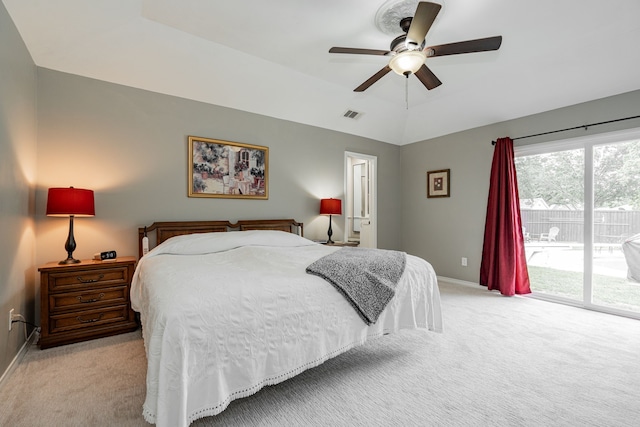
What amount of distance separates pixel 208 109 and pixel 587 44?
414cm

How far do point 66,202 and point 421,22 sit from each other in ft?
10.3

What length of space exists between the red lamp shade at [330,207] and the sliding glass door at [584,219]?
8.55 ft

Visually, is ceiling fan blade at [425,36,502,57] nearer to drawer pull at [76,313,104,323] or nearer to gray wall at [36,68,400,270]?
gray wall at [36,68,400,270]

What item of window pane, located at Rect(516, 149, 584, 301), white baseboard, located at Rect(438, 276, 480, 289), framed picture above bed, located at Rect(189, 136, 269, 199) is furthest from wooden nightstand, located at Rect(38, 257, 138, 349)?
window pane, located at Rect(516, 149, 584, 301)

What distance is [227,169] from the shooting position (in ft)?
12.6

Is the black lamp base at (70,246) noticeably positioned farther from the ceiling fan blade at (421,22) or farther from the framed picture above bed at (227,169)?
the ceiling fan blade at (421,22)

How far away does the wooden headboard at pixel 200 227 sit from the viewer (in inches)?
130

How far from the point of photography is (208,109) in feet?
12.2

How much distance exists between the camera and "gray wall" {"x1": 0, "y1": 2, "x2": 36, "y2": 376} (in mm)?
2064

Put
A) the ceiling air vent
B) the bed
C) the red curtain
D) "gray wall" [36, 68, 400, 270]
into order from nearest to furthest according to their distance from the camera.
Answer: the bed
"gray wall" [36, 68, 400, 270]
the red curtain
the ceiling air vent

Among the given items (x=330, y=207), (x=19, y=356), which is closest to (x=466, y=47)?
(x=330, y=207)

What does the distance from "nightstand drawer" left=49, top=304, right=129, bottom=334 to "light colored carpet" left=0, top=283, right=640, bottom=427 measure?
0.17 m

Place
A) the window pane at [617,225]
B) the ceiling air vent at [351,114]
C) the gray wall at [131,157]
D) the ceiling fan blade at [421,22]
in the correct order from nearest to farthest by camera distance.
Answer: the ceiling fan blade at [421,22], the gray wall at [131,157], the window pane at [617,225], the ceiling air vent at [351,114]

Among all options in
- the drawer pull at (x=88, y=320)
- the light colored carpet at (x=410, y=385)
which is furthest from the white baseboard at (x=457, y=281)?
the drawer pull at (x=88, y=320)
